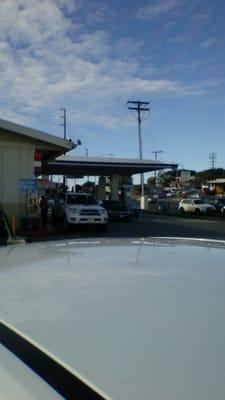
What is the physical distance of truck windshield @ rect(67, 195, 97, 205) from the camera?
87.0ft

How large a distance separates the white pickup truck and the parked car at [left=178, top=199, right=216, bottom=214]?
23.8 meters

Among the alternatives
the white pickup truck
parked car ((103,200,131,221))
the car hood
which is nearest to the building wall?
the white pickup truck

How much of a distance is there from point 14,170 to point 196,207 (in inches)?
1149

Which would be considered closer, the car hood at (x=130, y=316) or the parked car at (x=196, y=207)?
the car hood at (x=130, y=316)

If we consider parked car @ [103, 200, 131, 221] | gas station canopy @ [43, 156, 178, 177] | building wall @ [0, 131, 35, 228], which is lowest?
parked car @ [103, 200, 131, 221]

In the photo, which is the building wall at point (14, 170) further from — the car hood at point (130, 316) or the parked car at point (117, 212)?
the car hood at point (130, 316)

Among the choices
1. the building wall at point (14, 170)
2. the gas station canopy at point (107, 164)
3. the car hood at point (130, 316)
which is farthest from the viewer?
the gas station canopy at point (107, 164)

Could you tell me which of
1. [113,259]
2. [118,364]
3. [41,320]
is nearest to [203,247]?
[113,259]

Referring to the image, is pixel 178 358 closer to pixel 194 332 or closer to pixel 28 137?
pixel 194 332

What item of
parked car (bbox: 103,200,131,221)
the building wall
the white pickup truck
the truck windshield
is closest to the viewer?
the building wall

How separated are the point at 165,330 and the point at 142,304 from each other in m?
0.26

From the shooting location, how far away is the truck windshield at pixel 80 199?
26506 millimetres

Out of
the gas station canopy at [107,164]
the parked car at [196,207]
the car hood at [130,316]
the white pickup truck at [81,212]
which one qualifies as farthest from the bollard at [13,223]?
the parked car at [196,207]

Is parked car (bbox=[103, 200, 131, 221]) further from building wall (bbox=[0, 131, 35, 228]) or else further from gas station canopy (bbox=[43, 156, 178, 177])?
building wall (bbox=[0, 131, 35, 228])
